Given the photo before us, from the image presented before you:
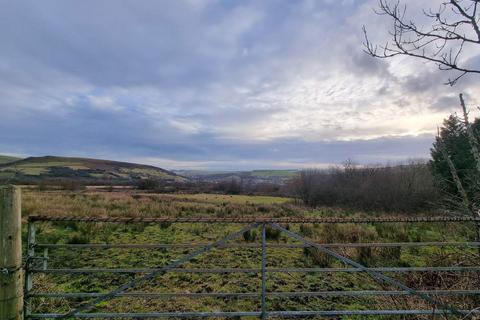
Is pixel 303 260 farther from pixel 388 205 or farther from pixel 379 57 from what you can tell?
pixel 388 205

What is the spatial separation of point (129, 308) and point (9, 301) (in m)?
2.48

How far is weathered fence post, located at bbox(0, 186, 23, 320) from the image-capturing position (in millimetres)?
2330

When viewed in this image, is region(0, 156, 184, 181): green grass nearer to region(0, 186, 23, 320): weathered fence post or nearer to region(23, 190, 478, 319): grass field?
region(23, 190, 478, 319): grass field

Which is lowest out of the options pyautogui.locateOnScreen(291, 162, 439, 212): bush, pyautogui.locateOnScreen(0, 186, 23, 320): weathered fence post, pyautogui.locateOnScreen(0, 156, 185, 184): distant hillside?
Result: pyautogui.locateOnScreen(291, 162, 439, 212): bush

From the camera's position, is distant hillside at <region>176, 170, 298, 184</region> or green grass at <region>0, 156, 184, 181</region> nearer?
green grass at <region>0, 156, 184, 181</region>

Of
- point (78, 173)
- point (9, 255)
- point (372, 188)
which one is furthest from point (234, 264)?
point (78, 173)

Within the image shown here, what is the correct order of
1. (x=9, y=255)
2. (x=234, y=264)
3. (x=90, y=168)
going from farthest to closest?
(x=90, y=168) → (x=234, y=264) → (x=9, y=255)

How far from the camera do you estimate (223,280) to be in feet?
20.3

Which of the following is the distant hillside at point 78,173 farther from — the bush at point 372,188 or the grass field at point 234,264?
the bush at point 372,188

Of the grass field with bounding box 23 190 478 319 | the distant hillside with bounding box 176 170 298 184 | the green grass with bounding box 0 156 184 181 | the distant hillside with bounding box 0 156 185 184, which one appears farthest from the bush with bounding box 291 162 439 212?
the green grass with bounding box 0 156 184 181

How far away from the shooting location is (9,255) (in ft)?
7.73

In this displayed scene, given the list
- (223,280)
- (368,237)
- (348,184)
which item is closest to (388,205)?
(348,184)

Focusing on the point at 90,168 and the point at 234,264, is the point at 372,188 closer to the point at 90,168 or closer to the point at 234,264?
the point at 234,264

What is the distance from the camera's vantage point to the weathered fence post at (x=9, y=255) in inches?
91.7
